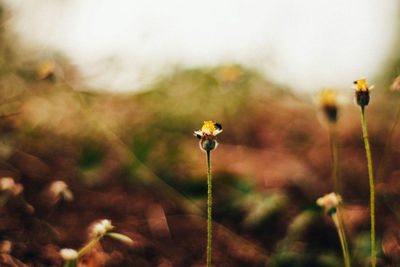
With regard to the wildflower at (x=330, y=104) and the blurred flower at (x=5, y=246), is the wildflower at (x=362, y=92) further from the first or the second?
the blurred flower at (x=5, y=246)

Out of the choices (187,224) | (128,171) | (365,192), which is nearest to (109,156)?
(128,171)

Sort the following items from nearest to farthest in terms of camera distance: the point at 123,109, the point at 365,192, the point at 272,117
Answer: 1. the point at 365,192
2. the point at 123,109
3. the point at 272,117

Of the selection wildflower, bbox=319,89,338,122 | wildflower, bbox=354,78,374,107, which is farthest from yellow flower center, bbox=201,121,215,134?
wildflower, bbox=319,89,338,122

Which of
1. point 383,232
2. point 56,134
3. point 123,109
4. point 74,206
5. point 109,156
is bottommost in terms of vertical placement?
point 383,232

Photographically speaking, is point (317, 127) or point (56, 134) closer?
point (56, 134)

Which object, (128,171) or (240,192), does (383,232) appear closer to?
(240,192)

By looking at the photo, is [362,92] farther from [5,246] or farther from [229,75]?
[229,75]

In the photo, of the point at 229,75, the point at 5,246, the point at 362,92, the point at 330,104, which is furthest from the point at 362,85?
the point at 229,75

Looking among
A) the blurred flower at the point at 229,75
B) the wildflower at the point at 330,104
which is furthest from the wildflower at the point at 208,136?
the blurred flower at the point at 229,75
